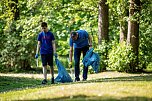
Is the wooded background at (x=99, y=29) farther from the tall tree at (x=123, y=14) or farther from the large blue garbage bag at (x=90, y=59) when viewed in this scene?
the large blue garbage bag at (x=90, y=59)

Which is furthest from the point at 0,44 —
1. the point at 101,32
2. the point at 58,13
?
the point at 101,32

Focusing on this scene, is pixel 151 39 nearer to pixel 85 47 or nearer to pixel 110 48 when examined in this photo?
pixel 110 48

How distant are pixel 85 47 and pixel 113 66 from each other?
9.24 metres

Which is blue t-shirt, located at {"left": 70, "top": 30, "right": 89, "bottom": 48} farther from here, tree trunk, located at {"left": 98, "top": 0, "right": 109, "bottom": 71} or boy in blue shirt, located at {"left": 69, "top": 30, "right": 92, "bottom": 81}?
tree trunk, located at {"left": 98, "top": 0, "right": 109, "bottom": 71}

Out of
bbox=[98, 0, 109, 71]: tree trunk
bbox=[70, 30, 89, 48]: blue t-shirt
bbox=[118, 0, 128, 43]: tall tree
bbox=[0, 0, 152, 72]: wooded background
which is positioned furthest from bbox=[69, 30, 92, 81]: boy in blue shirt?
bbox=[98, 0, 109, 71]: tree trunk

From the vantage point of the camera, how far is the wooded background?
25734mm

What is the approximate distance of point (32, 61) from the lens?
34156 mm

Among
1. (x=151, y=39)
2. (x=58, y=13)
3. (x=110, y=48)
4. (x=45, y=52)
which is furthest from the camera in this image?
(x=58, y=13)

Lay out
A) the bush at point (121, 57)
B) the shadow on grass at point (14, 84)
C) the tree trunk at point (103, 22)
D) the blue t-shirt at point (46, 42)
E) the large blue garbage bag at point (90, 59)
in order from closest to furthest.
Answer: the blue t-shirt at point (46, 42) < the large blue garbage bag at point (90, 59) < the shadow on grass at point (14, 84) < the bush at point (121, 57) < the tree trunk at point (103, 22)

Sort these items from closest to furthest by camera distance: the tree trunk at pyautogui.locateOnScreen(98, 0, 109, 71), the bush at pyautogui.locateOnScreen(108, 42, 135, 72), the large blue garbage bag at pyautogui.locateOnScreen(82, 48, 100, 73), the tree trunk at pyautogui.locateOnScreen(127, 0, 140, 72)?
the large blue garbage bag at pyautogui.locateOnScreen(82, 48, 100, 73) → the tree trunk at pyautogui.locateOnScreen(127, 0, 140, 72) → the bush at pyautogui.locateOnScreen(108, 42, 135, 72) → the tree trunk at pyautogui.locateOnScreen(98, 0, 109, 71)

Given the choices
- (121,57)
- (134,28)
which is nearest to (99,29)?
(121,57)

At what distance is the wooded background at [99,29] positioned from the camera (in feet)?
84.4

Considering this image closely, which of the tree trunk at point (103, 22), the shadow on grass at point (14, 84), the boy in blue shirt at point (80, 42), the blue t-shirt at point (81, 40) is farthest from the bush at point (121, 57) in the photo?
the blue t-shirt at point (81, 40)

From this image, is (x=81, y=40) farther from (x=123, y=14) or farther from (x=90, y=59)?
(x=123, y=14)
